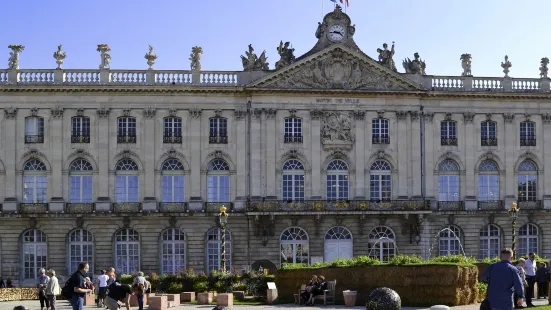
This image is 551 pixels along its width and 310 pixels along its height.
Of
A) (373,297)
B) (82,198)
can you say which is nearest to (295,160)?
(82,198)

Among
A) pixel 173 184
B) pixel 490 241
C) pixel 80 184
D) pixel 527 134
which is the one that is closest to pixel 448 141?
pixel 527 134

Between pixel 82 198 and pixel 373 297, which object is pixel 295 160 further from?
pixel 373 297

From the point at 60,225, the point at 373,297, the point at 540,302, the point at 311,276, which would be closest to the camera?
the point at 373,297

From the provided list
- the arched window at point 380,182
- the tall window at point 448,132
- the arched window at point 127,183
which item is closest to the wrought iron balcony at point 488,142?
the tall window at point 448,132

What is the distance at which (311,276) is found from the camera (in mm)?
40750

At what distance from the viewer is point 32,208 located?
193ft

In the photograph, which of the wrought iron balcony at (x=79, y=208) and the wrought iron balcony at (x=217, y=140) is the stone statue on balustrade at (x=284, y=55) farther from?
the wrought iron balcony at (x=79, y=208)

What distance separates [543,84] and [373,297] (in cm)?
3859

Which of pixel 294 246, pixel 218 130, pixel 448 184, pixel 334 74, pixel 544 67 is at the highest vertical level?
pixel 544 67

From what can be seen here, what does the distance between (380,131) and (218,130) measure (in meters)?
10.1

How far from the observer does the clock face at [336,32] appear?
201ft

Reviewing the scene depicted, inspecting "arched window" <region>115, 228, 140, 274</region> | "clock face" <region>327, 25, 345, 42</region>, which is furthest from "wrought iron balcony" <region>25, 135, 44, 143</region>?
"clock face" <region>327, 25, 345, 42</region>

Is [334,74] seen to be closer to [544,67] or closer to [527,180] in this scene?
[544,67]

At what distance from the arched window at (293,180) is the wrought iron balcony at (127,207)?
8.90m
